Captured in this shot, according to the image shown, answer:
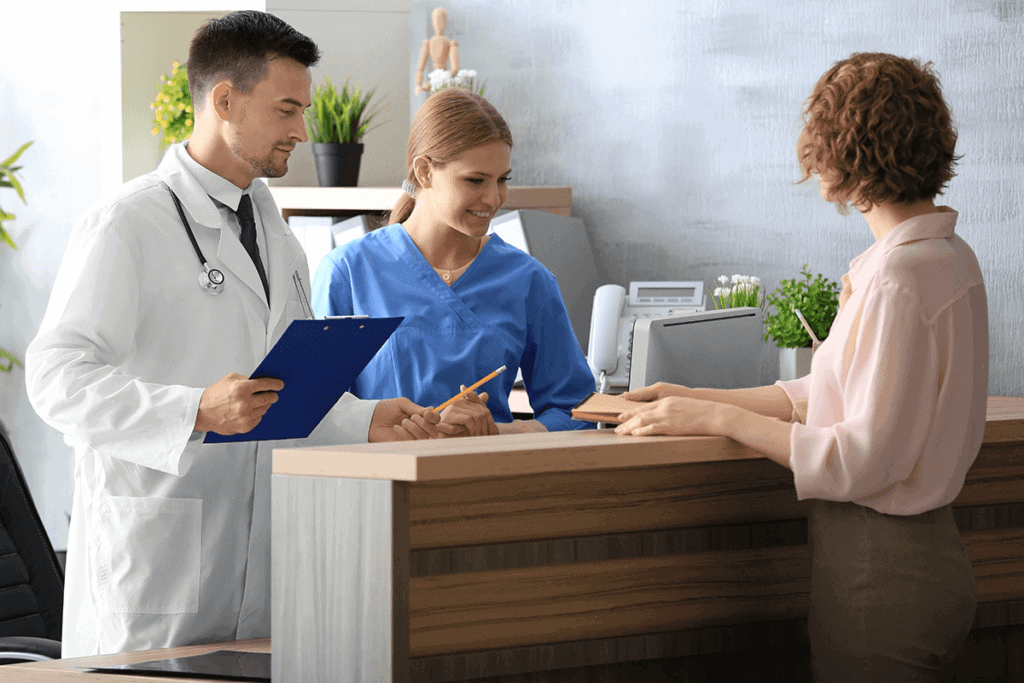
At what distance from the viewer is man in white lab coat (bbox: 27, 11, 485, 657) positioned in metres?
1.79

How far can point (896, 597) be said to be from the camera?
1.50 metres

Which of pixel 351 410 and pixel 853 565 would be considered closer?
pixel 853 565

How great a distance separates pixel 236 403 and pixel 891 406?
0.88 metres

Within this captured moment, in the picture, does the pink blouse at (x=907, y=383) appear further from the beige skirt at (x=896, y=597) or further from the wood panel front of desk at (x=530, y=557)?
the wood panel front of desk at (x=530, y=557)

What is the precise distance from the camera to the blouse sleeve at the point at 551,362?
2391 mm

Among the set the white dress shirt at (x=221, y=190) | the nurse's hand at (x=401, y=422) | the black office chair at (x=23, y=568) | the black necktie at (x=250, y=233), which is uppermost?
the white dress shirt at (x=221, y=190)

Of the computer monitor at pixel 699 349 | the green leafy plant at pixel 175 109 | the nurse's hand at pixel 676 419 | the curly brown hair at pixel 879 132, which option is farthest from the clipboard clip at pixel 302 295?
the green leafy plant at pixel 175 109

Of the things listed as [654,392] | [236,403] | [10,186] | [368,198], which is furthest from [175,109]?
[654,392]

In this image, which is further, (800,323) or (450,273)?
(800,323)

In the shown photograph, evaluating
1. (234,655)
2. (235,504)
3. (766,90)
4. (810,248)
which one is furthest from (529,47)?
(234,655)

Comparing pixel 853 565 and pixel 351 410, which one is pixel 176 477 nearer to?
pixel 351 410

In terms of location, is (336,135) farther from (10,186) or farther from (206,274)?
(206,274)

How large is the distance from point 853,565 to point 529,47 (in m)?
2.92

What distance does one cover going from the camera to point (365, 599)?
138 cm
